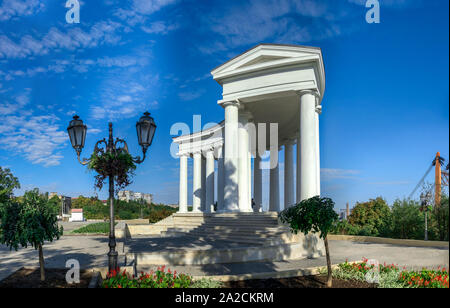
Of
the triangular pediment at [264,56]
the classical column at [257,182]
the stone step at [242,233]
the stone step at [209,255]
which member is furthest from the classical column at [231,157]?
the classical column at [257,182]

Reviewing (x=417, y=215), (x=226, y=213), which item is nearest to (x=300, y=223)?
(x=226, y=213)

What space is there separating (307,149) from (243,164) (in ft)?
19.0

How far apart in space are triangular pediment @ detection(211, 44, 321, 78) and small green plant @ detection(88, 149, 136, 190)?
42.4ft

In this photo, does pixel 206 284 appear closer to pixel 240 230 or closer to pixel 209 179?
pixel 240 230

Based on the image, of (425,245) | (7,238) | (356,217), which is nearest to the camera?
(7,238)

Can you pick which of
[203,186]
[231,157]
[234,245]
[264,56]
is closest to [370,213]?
[203,186]

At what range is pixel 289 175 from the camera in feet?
105

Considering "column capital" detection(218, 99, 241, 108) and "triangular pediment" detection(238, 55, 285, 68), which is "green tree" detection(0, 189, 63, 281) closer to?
"column capital" detection(218, 99, 241, 108)

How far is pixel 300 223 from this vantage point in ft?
33.3

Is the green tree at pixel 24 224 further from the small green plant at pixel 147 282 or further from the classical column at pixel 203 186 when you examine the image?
the classical column at pixel 203 186

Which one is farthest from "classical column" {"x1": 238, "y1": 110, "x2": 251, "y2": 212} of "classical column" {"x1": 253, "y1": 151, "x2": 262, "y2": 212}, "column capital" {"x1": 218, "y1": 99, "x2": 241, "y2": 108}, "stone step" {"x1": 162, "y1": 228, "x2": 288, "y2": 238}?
"classical column" {"x1": 253, "y1": 151, "x2": 262, "y2": 212}

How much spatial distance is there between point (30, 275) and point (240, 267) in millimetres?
8009

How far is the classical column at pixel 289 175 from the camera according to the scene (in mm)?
31888
